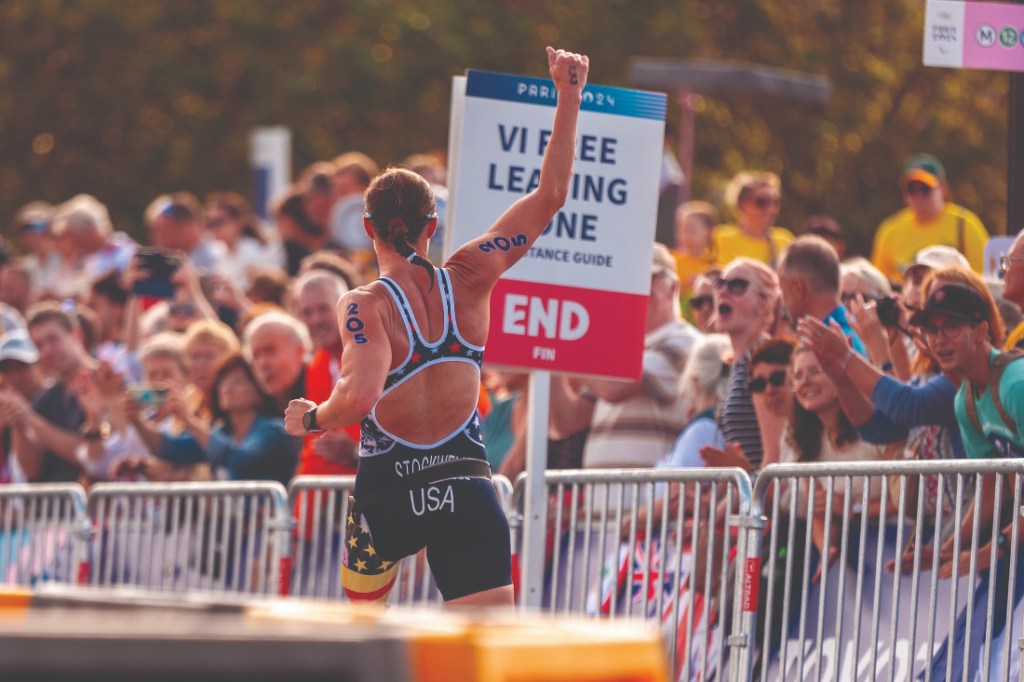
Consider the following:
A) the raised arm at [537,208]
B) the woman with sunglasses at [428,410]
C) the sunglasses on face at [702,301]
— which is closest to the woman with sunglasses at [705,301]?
the sunglasses on face at [702,301]

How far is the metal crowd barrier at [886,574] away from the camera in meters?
6.95

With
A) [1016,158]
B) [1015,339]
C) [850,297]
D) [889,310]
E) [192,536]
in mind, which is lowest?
A: [192,536]

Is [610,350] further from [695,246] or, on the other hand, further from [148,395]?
[695,246]

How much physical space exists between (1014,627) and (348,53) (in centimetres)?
2139

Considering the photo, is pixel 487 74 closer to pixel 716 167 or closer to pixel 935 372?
pixel 935 372

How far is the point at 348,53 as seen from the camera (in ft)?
89.6

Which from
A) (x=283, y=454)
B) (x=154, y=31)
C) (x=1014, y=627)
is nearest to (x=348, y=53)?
(x=154, y=31)

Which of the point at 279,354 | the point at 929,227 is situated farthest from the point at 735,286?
the point at 929,227

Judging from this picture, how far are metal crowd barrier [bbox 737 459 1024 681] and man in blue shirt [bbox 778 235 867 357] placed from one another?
1.25 metres

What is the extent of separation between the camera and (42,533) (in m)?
11.4

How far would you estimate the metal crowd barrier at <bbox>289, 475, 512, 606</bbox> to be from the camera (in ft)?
30.9

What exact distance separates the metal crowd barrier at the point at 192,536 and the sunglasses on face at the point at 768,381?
8.43ft

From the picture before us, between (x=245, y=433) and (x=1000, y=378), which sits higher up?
(x=1000, y=378)

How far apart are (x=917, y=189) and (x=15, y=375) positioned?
19.1 ft
